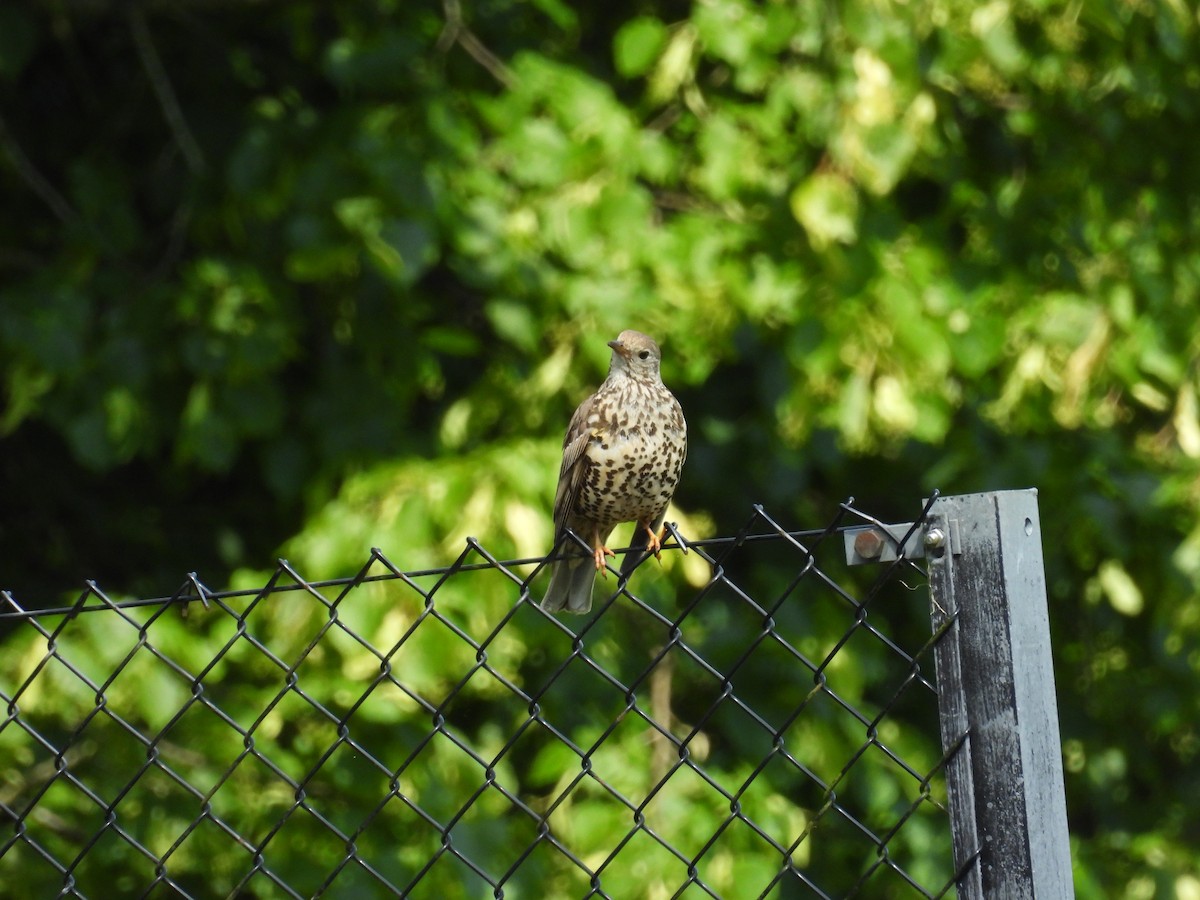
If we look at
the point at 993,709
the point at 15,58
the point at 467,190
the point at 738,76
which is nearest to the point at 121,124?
the point at 15,58

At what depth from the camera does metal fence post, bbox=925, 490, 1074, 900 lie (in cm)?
173

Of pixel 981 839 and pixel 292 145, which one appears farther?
pixel 292 145

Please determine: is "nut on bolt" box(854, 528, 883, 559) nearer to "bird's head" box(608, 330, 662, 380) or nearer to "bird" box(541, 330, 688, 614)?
"bird" box(541, 330, 688, 614)

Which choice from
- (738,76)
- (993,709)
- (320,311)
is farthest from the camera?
(320,311)

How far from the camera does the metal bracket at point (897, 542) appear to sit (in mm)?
1792

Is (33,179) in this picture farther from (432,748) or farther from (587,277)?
(432,748)

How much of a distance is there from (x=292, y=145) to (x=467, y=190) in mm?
512

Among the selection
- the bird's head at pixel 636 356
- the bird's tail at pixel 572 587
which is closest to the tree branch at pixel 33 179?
the bird's head at pixel 636 356

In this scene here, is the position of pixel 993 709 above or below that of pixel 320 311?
above

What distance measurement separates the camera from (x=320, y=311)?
4.73m

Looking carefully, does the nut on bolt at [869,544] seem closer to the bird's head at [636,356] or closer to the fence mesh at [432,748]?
the fence mesh at [432,748]

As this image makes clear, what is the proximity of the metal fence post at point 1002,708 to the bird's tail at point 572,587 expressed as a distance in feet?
5.00

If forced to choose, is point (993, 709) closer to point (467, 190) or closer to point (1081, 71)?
point (467, 190)

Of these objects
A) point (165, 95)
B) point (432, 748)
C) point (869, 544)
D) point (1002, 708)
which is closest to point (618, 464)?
point (432, 748)
